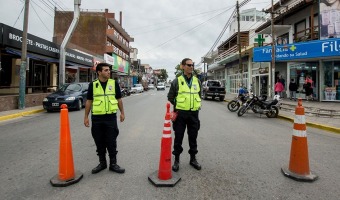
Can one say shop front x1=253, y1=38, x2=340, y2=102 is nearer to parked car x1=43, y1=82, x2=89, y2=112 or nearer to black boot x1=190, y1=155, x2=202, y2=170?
parked car x1=43, y1=82, x2=89, y2=112

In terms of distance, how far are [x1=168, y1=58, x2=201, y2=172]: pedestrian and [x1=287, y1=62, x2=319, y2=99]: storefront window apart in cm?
1727

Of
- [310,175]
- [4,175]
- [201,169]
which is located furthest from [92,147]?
[310,175]

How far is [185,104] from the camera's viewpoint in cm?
453

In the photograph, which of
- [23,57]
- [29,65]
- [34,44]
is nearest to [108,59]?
[29,65]

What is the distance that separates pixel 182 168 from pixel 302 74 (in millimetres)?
18641

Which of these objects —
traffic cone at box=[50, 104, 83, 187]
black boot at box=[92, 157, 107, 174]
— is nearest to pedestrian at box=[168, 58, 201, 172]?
black boot at box=[92, 157, 107, 174]

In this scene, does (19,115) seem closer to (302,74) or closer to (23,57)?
(23,57)

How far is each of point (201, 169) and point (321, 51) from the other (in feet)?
51.4

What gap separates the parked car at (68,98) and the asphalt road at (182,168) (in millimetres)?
6064

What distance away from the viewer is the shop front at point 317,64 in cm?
1668

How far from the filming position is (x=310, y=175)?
422cm

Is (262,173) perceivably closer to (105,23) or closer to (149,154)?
(149,154)

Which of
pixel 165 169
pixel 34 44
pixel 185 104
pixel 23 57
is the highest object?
pixel 34 44

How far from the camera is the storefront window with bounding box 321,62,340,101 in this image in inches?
700
